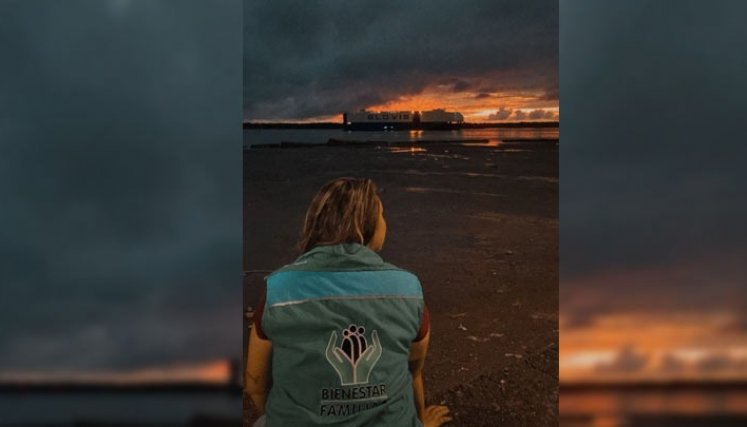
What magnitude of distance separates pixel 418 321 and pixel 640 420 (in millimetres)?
1870

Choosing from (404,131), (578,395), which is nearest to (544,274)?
(578,395)

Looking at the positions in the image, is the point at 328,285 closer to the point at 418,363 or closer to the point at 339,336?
the point at 339,336

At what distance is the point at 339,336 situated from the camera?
1.30 m

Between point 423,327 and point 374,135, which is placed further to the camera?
point 374,135

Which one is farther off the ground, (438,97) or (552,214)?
(438,97)

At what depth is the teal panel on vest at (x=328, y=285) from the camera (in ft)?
4.25

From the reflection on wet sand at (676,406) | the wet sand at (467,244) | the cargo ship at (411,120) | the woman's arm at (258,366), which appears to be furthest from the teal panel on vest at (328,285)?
the reflection on wet sand at (676,406)

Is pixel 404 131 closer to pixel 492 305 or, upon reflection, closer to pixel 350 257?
pixel 492 305

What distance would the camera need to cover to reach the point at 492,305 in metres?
2.56

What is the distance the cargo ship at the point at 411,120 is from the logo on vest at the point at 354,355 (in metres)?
1.36

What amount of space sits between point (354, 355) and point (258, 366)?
25 cm

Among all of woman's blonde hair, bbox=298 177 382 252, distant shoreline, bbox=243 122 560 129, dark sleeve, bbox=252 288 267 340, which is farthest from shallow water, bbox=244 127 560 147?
dark sleeve, bbox=252 288 267 340

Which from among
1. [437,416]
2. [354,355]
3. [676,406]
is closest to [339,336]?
[354,355]

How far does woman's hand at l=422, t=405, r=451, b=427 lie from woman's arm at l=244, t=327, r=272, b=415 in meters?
1.10
